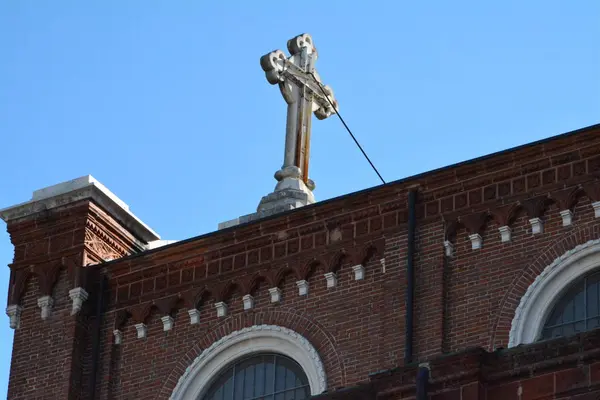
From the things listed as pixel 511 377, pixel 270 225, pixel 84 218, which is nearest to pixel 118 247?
pixel 84 218

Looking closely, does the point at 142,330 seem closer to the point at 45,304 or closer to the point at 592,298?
the point at 45,304

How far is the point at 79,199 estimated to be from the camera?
1551 inches

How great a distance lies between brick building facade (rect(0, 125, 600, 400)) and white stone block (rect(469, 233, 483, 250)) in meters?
0.02

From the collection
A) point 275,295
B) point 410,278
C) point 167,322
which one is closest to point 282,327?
point 275,295

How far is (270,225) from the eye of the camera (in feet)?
123

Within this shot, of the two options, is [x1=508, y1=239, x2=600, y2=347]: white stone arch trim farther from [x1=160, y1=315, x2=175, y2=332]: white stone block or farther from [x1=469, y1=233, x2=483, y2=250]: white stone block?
[x1=160, y1=315, x2=175, y2=332]: white stone block

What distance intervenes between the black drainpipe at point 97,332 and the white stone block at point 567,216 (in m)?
8.11

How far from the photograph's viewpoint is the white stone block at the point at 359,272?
120 feet

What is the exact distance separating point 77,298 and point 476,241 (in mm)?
6972

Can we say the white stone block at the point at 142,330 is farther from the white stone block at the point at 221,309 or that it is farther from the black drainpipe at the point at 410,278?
the black drainpipe at the point at 410,278

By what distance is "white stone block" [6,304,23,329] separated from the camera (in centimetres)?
3904

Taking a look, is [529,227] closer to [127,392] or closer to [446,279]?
[446,279]

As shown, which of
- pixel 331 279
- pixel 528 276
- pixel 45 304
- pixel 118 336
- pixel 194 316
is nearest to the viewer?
pixel 528 276

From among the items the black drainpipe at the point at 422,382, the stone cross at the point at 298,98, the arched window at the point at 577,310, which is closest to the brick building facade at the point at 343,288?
the black drainpipe at the point at 422,382
